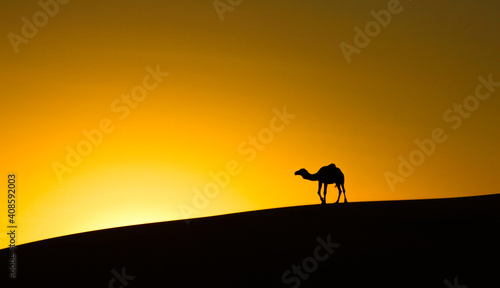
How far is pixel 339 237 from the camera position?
14.3 metres

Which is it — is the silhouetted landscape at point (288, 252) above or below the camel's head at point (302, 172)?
below

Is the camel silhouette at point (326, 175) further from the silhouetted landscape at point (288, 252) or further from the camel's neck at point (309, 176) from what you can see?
the silhouetted landscape at point (288, 252)

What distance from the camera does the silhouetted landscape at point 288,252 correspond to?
11.5 meters

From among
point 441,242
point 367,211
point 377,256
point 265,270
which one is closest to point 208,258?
point 265,270

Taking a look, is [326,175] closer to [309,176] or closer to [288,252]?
[309,176]

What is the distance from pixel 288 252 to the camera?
43.9 ft

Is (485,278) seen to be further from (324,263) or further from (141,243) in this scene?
(141,243)

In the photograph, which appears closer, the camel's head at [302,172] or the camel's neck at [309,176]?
the camel's neck at [309,176]

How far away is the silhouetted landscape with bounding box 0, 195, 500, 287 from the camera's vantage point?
37.7 feet

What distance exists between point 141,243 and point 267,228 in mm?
3102

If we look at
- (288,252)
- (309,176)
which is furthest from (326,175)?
(288,252)

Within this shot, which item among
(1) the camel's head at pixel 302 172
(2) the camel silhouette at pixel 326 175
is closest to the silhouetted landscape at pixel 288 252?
(2) the camel silhouette at pixel 326 175

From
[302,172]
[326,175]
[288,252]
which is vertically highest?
[302,172]

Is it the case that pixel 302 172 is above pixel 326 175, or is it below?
above
